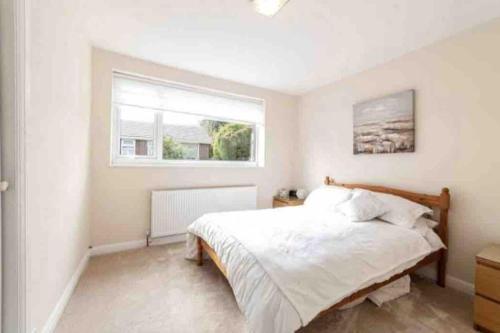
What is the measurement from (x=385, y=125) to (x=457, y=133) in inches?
26.5

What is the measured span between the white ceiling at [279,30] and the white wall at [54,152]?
459 mm

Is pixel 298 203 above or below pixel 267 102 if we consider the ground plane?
below

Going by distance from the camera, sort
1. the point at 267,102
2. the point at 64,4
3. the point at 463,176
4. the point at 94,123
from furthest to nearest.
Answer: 1. the point at 267,102
2. the point at 94,123
3. the point at 463,176
4. the point at 64,4

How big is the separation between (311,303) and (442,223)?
5.90ft

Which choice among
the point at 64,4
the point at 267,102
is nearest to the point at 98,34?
the point at 64,4

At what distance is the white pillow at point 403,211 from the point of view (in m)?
2.11

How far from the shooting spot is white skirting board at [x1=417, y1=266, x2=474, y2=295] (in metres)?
2.03

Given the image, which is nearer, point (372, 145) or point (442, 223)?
point (442, 223)

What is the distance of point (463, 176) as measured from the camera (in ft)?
6.79

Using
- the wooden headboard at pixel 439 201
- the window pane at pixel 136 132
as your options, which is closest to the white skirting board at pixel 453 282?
the wooden headboard at pixel 439 201

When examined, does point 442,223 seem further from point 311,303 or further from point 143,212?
point 143,212

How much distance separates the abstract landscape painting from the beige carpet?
1.49m

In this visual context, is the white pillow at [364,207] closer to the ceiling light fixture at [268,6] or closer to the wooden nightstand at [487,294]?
the wooden nightstand at [487,294]

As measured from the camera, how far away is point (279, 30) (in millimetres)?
2131
